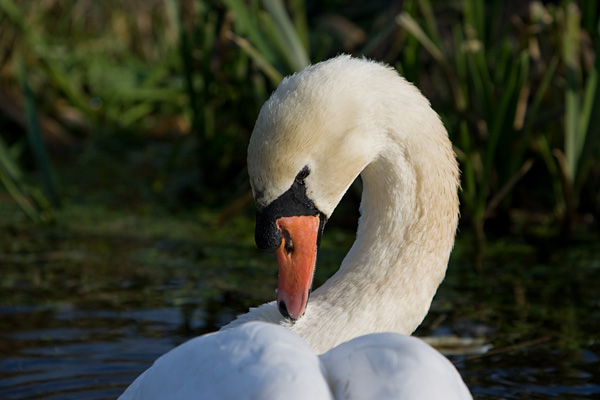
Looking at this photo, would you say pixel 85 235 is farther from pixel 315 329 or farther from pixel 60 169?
pixel 315 329

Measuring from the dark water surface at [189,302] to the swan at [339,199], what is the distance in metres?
0.63

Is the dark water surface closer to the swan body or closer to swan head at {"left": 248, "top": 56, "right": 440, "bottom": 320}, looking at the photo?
swan head at {"left": 248, "top": 56, "right": 440, "bottom": 320}

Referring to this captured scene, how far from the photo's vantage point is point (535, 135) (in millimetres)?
4914

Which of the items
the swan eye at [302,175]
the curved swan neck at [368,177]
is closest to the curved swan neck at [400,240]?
the curved swan neck at [368,177]

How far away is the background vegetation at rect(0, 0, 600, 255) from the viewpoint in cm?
448

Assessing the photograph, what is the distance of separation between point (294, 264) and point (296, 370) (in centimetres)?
87

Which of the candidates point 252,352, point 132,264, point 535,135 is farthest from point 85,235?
point 252,352

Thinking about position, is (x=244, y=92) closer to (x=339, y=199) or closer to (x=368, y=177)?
(x=368, y=177)

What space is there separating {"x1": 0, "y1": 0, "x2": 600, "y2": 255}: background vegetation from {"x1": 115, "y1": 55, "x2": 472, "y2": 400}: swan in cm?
131

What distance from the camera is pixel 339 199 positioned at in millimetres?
2844

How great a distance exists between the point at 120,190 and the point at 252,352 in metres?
4.22

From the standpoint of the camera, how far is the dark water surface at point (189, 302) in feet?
11.2

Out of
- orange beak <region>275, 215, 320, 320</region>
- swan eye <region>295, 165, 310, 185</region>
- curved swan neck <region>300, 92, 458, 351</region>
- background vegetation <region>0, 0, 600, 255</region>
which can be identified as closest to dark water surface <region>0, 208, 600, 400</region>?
background vegetation <region>0, 0, 600, 255</region>

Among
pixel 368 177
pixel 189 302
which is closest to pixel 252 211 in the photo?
pixel 189 302
